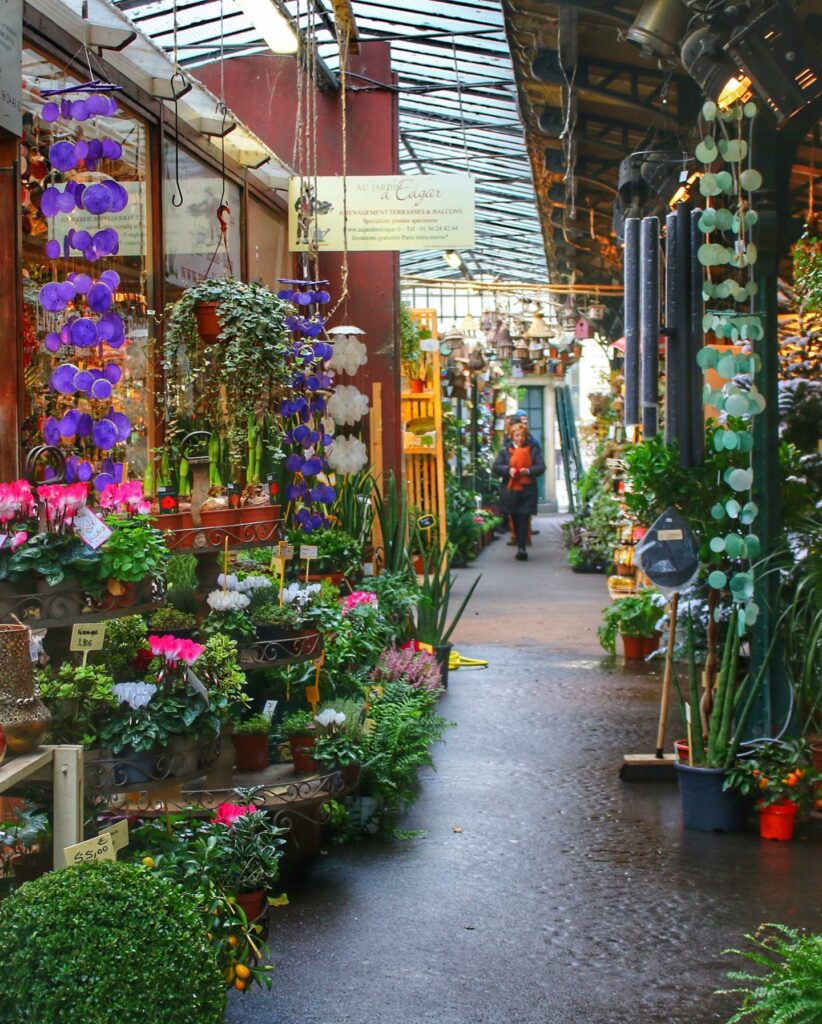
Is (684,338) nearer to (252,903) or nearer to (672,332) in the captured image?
(672,332)

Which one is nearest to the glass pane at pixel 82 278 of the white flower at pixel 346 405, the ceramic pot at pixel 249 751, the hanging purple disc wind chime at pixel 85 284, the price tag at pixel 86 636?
the hanging purple disc wind chime at pixel 85 284

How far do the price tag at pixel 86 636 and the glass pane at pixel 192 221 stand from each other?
2.70m

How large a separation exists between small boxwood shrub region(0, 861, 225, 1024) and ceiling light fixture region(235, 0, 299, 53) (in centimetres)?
394

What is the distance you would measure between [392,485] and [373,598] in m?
2.07

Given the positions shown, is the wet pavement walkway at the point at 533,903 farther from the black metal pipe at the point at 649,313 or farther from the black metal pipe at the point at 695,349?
the black metal pipe at the point at 649,313

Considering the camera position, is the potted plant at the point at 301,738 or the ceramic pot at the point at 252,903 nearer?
the ceramic pot at the point at 252,903

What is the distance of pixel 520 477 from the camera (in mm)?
16469

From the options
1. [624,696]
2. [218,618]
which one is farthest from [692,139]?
[218,618]

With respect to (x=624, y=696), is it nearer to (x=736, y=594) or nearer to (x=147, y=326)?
(x=736, y=594)

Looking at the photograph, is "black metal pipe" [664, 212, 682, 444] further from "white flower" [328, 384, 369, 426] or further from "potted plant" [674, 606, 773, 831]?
"white flower" [328, 384, 369, 426]

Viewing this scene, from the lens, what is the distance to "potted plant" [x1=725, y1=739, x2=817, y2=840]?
16.1 feet

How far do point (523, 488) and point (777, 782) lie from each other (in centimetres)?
1178

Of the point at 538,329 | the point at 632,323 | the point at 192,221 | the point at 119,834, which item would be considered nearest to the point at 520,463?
the point at 538,329

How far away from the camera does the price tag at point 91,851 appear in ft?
8.54
